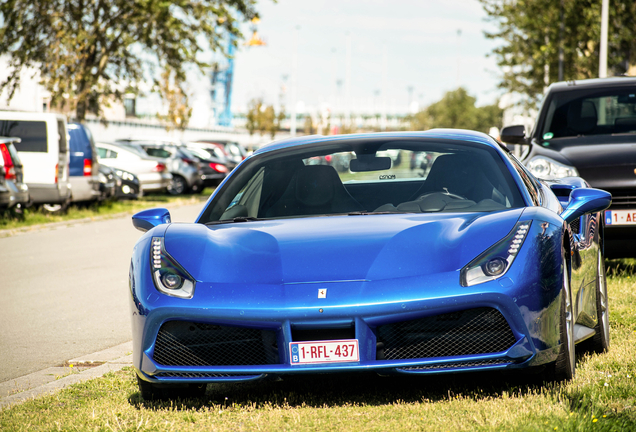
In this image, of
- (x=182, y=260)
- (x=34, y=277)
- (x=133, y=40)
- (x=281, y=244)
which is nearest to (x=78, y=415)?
(x=182, y=260)

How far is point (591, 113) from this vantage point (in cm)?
937

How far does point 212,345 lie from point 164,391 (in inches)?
19.7

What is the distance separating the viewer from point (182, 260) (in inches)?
163

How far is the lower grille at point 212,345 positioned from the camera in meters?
3.91

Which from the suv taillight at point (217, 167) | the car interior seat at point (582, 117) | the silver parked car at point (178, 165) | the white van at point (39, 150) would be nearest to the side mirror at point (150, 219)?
the car interior seat at point (582, 117)

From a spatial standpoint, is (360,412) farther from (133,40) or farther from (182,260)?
(133,40)

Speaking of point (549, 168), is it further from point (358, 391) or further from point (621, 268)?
point (358, 391)

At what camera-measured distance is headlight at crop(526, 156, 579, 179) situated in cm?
816

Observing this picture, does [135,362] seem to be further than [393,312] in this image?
Yes

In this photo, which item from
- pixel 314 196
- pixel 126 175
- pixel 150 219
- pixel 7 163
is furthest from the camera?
pixel 126 175

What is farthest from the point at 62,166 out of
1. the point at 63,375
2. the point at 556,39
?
the point at 556,39

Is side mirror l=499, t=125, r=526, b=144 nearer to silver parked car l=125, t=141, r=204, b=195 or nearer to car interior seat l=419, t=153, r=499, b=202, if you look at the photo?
car interior seat l=419, t=153, r=499, b=202

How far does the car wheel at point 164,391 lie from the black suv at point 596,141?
471 centimetres

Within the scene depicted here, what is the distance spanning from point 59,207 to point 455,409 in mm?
16702
